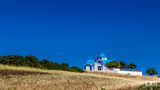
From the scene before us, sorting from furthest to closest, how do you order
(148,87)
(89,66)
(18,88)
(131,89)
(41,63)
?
(89,66), (41,63), (148,87), (131,89), (18,88)

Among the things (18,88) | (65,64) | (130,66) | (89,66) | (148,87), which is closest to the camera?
(18,88)

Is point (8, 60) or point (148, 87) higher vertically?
point (8, 60)

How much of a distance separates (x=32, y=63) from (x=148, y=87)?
148 ft

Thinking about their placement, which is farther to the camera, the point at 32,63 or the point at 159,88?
the point at 32,63

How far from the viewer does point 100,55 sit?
173 meters

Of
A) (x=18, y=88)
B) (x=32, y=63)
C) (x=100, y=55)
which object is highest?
(x=100, y=55)

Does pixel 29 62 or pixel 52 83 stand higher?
pixel 29 62

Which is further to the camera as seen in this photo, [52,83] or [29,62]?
[29,62]

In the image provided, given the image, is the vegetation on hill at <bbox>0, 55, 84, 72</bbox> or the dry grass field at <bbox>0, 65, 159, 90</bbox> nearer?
the dry grass field at <bbox>0, 65, 159, 90</bbox>

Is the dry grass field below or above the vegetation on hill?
below

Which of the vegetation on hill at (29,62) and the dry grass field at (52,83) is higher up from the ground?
the vegetation on hill at (29,62)

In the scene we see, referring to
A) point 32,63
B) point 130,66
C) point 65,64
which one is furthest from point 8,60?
point 130,66

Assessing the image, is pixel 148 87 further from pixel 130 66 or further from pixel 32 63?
pixel 130 66

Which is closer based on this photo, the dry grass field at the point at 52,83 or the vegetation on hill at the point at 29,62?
Result: the dry grass field at the point at 52,83
